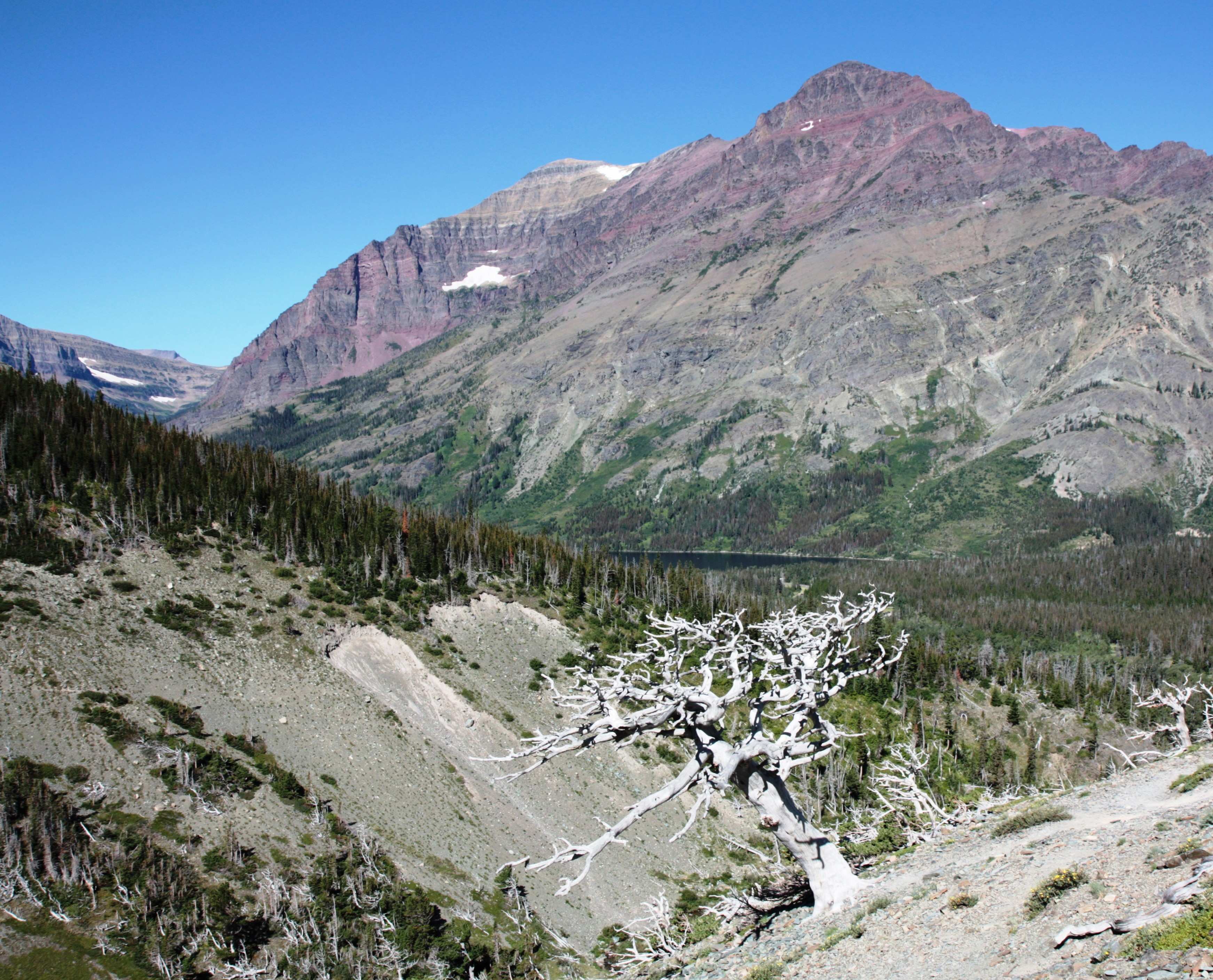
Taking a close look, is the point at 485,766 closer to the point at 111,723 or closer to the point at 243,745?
the point at 243,745

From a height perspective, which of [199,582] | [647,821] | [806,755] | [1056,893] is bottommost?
[647,821]

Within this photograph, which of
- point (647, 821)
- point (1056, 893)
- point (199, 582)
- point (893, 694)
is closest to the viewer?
point (1056, 893)

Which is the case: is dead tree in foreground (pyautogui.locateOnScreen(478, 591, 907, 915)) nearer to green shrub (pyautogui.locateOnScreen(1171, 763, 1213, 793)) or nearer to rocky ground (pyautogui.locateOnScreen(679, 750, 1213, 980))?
rocky ground (pyautogui.locateOnScreen(679, 750, 1213, 980))

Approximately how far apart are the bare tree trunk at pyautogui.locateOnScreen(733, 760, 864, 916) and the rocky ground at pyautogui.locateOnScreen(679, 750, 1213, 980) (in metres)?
0.45

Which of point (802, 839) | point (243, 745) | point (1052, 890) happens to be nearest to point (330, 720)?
point (243, 745)

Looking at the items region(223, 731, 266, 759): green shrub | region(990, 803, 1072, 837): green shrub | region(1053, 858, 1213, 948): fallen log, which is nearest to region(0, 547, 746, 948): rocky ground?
region(223, 731, 266, 759): green shrub

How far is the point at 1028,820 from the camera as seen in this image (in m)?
18.1

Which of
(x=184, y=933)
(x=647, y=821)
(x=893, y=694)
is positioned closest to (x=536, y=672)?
(x=647, y=821)

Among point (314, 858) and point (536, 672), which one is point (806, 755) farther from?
point (536, 672)

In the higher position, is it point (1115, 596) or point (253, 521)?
point (253, 521)

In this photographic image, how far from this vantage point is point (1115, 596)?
193 metres

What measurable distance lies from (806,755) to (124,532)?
7252cm

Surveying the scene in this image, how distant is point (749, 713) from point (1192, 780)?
12.6 meters

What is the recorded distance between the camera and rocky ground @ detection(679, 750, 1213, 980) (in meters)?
10.8
